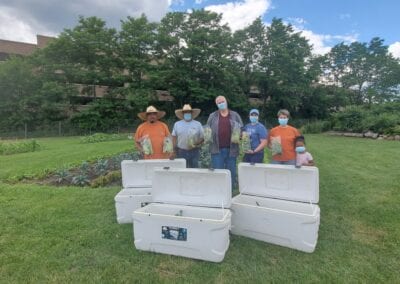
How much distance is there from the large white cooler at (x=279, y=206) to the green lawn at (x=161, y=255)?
0.43 ft

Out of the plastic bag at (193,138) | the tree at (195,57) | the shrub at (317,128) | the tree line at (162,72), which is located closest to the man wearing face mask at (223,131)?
the plastic bag at (193,138)

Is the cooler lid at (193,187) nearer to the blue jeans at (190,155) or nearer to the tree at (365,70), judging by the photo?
the blue jeans at (190,155)

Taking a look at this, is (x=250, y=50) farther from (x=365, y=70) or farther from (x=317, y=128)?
(x=365, y=70)

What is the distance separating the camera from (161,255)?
2941mm

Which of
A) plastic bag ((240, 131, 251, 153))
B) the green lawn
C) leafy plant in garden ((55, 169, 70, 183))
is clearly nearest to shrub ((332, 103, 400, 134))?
the green lawn

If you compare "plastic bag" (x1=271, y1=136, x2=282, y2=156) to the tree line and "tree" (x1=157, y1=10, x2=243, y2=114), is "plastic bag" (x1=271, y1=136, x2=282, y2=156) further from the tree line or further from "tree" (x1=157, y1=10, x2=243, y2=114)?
"tree" (x1=157, y1=10, x2=243, y2=114)

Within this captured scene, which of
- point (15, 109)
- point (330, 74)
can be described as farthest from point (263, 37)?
point (15, 109)

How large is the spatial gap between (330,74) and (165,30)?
22.8 metres

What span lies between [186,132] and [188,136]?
0.07m

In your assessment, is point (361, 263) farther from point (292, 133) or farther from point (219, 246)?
point (292, 133)

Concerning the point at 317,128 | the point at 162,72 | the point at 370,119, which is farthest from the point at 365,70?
the point at 162,72

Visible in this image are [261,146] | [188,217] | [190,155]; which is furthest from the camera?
[190,155]

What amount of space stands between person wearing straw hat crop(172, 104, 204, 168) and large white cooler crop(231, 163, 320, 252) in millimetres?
1148

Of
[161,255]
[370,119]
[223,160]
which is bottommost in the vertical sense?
[161,255]
